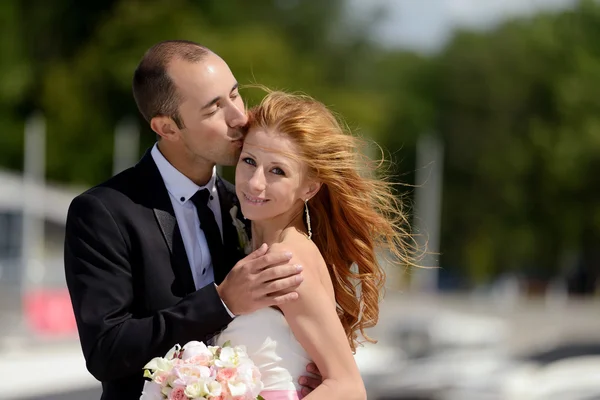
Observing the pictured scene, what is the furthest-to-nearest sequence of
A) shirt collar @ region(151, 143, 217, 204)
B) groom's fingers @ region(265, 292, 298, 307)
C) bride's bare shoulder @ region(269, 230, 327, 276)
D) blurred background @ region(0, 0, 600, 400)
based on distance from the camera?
1. blurred background @ region(0, 0, 600, 400)
2. shirt collar @ region(151, 143, 217, 204)
3. bride's bare shoulder @ region(269, 230, 327, 276)
4. groom's fingers @ region(265, 292, 298, 307)

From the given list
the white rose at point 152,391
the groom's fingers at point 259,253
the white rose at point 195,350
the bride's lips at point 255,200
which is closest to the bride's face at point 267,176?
the bride's lips at point 255,200

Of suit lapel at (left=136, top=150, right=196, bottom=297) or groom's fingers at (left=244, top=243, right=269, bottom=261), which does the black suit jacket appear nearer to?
suit lapel at (left=136, top=150, right=196, bottom=297)

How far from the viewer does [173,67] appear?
3367 millimetres

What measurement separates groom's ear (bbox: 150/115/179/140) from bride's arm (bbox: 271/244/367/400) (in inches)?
24.0

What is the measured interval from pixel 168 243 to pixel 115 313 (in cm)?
30

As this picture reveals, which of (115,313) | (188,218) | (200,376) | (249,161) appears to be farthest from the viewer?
(188,218)

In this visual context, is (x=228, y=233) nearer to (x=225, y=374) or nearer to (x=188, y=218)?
(x=188, y=218)

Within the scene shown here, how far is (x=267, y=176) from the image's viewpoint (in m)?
3.31

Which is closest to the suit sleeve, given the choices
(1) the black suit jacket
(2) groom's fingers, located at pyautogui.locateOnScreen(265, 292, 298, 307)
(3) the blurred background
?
(1) the black suit jacket

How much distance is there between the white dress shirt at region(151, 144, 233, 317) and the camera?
3.40m

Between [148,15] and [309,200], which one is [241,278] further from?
[148,15]

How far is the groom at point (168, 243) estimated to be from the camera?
3100mm

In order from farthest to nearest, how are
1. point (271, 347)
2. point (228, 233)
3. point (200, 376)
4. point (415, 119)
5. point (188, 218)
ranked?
point (415, 119) < point (228, 233) < point (188, 218) < point (271, 347) < point (200, 376)

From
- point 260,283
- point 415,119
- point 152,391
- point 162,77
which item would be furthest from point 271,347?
point 415,119
